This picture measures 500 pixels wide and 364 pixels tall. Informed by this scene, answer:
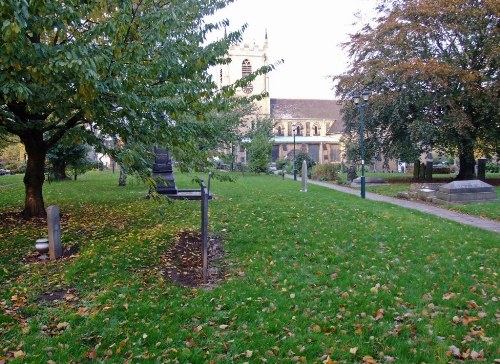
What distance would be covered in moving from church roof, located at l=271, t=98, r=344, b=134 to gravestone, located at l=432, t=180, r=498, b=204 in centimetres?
6354

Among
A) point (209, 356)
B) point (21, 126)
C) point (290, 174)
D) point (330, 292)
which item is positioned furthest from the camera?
point (290, 174)

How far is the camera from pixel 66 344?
13.7 ft

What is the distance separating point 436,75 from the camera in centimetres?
2045

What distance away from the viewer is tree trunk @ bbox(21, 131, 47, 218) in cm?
1092

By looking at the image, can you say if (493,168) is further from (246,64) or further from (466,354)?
Result: (246,64)

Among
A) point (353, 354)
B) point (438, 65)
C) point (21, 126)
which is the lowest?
point (353, 354)

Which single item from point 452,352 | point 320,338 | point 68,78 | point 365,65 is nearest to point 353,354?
point 320,338

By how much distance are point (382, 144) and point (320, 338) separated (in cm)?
2426

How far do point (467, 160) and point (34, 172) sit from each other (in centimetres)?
2262

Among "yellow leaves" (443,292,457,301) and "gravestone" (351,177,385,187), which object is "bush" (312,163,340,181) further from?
"yellow leaves" (443,292,457,301)

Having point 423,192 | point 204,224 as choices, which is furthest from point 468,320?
point 423,192

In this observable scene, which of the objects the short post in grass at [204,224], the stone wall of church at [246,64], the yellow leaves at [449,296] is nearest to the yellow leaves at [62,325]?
the short post in grass at [204,224]

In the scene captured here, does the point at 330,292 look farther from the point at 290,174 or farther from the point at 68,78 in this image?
the point at 290,174

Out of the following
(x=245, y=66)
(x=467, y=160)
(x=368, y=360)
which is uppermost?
(x=245, y=66)
